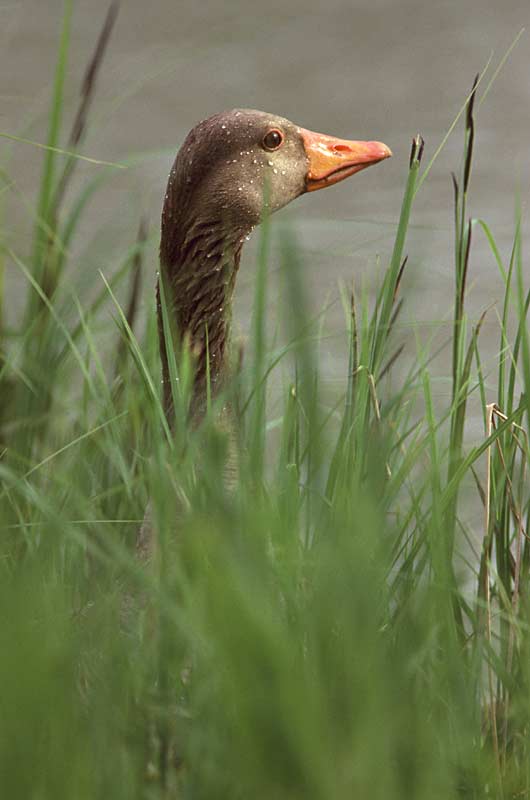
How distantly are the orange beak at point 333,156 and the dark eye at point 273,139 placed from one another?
0.07 m

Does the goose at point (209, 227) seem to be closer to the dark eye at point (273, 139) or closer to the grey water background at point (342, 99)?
the dark eye at point (273, 139)

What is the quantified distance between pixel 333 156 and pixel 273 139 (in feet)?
0.40

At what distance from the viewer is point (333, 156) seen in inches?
90.0

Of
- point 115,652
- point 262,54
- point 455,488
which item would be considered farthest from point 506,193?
point 115,652

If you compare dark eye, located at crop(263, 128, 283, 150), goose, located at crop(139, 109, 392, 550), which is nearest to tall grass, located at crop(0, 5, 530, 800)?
goose, located at crop(139, 109, 392, 550)

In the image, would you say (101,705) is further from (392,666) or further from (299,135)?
(299,135)

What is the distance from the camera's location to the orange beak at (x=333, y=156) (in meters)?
2.28

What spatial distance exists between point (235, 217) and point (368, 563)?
1.07 meters

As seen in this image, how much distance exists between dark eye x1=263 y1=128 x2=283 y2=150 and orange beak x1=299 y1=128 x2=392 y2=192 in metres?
0.07

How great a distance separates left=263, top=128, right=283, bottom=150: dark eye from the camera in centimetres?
220

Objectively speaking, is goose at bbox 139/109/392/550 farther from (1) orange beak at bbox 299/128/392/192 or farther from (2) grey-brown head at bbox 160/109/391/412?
(1) orange beak at bbox 299/128/392/192

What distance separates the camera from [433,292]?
389 cm

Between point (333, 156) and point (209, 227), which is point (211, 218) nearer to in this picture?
point (209, 227)

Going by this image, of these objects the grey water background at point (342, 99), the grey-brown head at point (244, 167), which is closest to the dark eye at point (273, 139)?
the grey-brown head at point (244, 167)
